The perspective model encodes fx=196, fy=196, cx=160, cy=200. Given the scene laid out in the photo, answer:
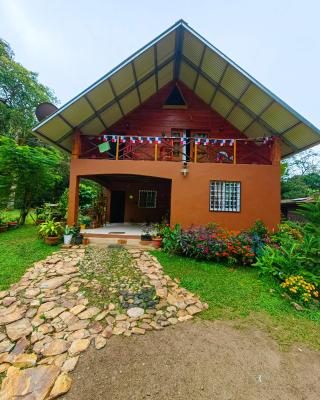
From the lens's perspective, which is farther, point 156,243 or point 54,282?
point 156,243

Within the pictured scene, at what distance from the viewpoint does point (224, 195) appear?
25.7 ft

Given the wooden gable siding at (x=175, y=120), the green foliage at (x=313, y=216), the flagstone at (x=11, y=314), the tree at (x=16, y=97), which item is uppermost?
the tree at (x=16, y=97)

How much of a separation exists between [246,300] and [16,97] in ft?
75.7

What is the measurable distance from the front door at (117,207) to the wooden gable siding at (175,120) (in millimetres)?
3863

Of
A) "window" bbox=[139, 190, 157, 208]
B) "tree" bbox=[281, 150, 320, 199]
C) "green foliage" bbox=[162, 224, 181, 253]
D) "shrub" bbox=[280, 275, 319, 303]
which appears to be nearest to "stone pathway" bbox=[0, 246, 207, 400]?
"green foliage" bbox=[162, 224, 181, 253]

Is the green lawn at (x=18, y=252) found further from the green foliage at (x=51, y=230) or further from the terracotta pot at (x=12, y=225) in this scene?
the terracotta pot at (x=12, y=225)

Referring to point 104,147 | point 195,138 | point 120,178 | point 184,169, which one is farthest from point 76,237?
point 195,138

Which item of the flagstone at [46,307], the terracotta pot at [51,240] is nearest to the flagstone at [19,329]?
the flagstone at [46,307]

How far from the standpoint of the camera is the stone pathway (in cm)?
252

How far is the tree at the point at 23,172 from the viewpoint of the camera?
28.0ft

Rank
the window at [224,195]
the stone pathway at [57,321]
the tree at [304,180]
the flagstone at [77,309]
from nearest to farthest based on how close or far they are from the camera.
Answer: the stone pathway at [57,321]
the flagstone at [77,309]
the window at [224,195]
the tree at [304,180]

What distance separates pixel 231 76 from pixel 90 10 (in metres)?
11.1

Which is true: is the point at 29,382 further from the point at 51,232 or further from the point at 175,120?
the point at 175,120

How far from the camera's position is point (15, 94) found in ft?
57.8
